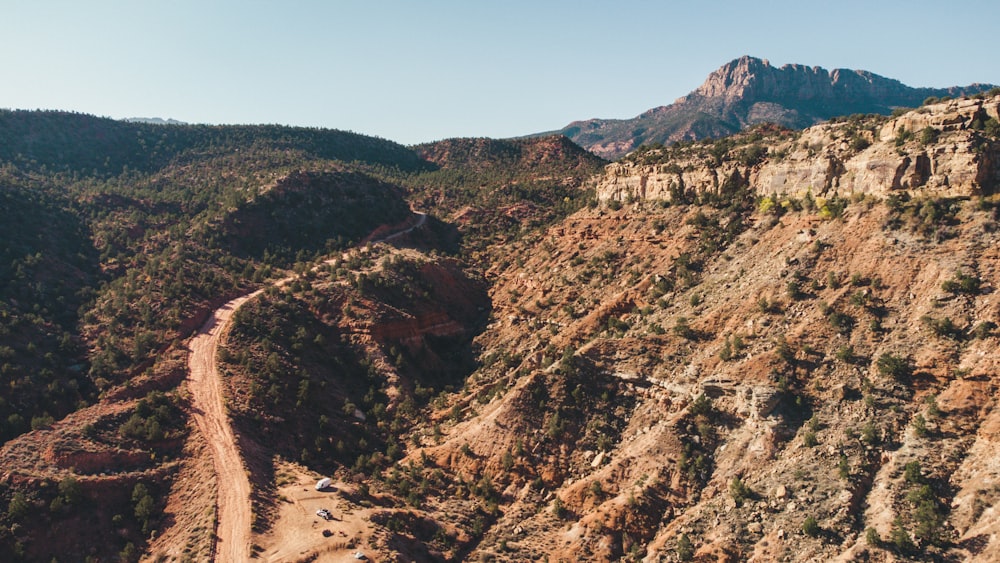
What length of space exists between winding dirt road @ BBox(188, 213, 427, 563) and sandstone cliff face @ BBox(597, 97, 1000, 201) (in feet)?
127

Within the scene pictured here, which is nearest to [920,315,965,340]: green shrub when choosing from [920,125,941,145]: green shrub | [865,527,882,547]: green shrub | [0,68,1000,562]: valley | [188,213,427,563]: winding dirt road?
[0,68,1000,562]: valley

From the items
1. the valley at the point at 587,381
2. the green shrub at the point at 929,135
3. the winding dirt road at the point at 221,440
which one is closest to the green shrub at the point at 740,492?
the valley at the point at 587,381

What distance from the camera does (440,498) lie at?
109 feet

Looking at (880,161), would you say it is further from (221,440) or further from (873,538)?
(221,440)

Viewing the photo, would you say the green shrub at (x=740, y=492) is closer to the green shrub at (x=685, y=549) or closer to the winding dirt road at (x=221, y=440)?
the green shrub at (x=685, y=549)

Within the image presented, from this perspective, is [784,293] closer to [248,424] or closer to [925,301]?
[925,301]

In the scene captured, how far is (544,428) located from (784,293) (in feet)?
52.4

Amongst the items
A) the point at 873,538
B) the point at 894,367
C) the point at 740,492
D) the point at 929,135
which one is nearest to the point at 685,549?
the point at 740,492

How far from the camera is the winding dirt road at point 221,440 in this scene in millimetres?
27875

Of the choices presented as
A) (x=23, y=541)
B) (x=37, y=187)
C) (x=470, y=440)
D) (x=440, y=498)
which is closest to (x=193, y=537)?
(x=23, y=541)

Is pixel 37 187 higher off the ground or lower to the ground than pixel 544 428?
higher

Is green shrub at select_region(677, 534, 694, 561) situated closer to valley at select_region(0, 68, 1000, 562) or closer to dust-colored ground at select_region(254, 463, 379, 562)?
valley at select_region(0, 68, 1000, 562)

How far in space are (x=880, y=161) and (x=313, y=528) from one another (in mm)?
37912

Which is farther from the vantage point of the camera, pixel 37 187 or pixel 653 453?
pixel 37 187
